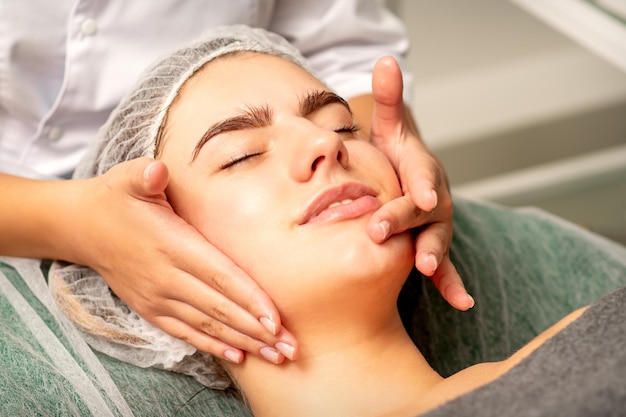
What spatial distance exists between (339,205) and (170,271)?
25 centimetres

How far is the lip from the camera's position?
45.7 inches

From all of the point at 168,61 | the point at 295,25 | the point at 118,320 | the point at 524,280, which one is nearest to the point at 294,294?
the point at 118,320

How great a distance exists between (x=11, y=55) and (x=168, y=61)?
0.27m

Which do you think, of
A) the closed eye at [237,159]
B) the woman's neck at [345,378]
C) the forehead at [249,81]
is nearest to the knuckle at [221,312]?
the woman's neck at [345,378]

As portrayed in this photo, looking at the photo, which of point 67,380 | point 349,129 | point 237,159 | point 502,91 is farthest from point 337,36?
point 502,91

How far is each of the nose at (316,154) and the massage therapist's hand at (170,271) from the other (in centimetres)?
16

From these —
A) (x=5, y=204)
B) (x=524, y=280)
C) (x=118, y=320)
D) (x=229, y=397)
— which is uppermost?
(x=5, y=204)

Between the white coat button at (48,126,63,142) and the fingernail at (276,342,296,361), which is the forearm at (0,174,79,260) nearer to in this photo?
the white coat button at (48,126,63,142)

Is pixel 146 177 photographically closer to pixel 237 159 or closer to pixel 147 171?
pixel 147 171

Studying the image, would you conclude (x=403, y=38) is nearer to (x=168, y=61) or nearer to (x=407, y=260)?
(x=168, y=61)

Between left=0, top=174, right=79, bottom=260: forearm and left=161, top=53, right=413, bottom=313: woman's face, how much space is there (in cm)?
17

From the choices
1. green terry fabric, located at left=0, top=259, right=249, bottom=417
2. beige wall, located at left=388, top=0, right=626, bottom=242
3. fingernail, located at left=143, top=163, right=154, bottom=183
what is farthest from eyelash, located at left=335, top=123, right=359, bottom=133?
beige wall, located at left=388, top=0, right=626, bottom=242

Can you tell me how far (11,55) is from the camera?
4.69 feet

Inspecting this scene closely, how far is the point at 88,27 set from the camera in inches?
57.1
